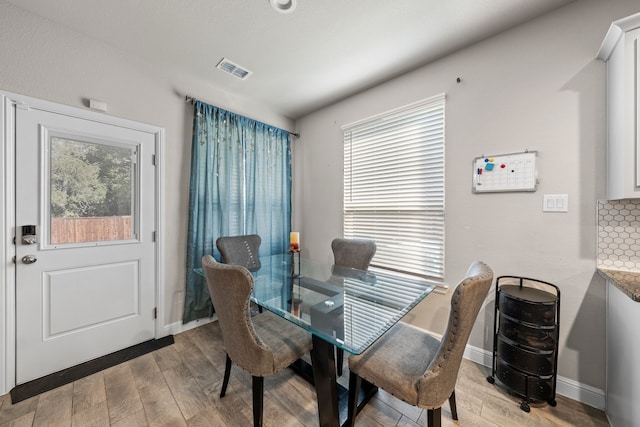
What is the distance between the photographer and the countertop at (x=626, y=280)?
1093 millimetres

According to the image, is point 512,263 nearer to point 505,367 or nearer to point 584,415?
point 505,367

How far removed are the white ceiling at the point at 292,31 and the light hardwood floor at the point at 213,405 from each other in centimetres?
273

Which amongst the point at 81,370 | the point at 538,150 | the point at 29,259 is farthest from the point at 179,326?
the point at 538,150

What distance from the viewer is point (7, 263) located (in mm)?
1705

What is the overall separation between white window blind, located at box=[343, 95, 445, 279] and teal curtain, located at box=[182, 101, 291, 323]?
0.98 metres

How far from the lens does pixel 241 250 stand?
103 inches

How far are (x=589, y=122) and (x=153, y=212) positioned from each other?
361 centimetres

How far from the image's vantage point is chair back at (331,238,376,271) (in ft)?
7.93

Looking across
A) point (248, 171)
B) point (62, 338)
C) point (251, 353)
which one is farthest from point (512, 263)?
point (62, 338)

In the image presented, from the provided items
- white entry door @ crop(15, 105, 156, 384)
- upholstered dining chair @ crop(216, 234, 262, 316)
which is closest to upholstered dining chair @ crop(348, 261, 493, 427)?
Result: upholstered dining chair @ crop(216, 234, 262, 316)

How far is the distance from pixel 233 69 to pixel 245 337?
8.17 ft

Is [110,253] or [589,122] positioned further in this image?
[110,253]

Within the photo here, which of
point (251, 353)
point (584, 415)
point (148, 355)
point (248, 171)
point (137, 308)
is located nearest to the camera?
point (251, 353)

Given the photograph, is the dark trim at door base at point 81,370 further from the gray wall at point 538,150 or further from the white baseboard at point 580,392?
the white baseboard at point 580,392
